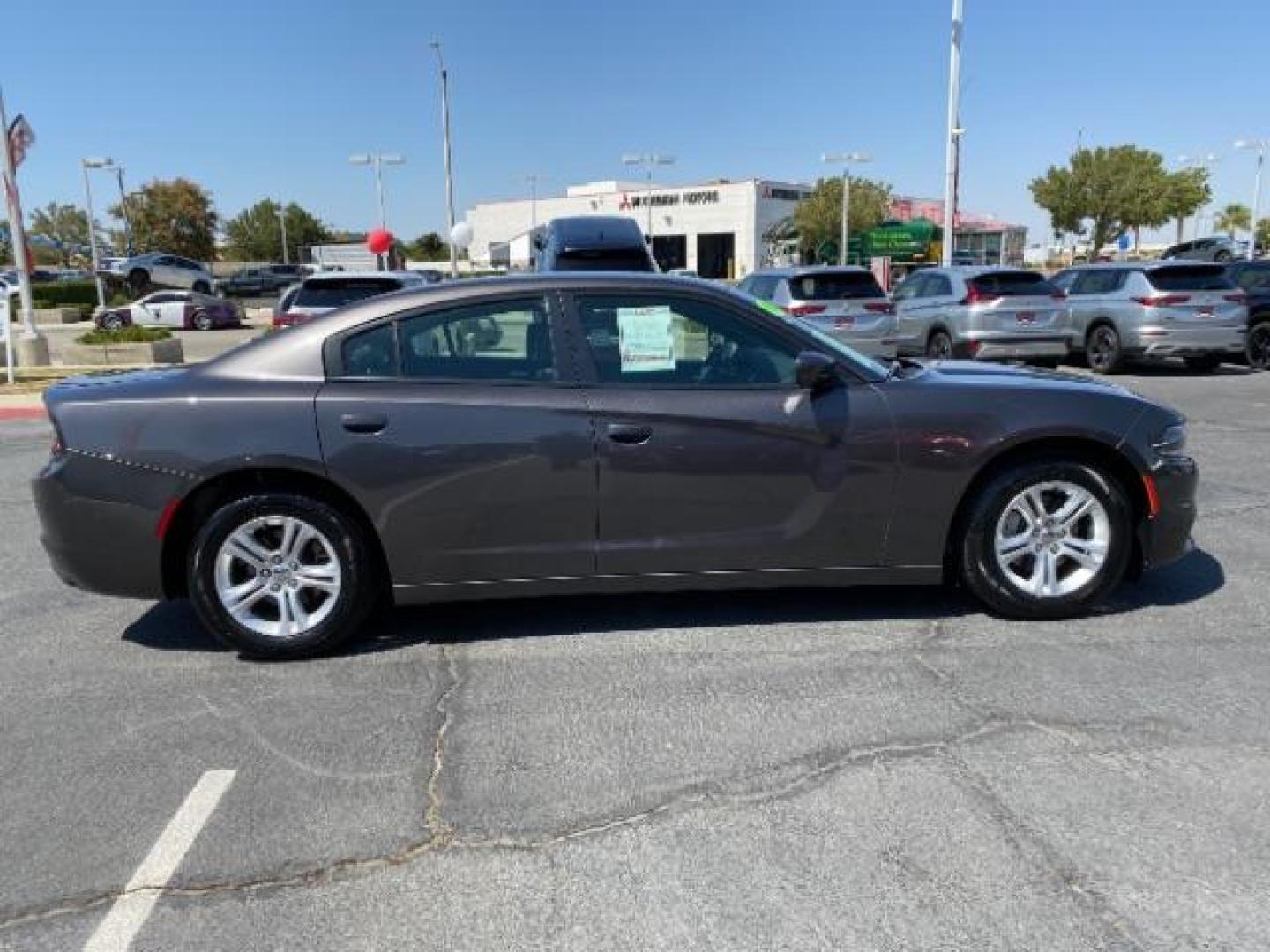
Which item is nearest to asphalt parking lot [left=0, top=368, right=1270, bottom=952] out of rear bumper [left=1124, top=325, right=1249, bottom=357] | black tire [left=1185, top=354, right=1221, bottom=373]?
rear bumper [left=1124, top=325, right=1249, bottom=357]

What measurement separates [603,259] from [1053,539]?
36.5 feet

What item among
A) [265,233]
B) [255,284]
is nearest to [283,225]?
[265,233]

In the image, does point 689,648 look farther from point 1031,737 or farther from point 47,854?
point 47,854

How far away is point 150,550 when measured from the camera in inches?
160

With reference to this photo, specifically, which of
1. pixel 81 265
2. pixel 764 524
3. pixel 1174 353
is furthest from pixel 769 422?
pixel 81 265

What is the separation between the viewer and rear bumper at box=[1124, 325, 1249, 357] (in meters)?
13.8

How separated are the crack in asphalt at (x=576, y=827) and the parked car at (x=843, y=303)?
10.6 metres

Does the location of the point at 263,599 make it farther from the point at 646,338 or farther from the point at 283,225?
the point at 283,225

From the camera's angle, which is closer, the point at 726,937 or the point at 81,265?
the point at 726,937

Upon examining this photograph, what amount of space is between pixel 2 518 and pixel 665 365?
5276 mm

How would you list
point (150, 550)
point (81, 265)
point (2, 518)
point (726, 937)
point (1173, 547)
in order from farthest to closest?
point (81, 265) → point (2, 518) → point (1173, 547) → point (150, 550) → point (726, 937)

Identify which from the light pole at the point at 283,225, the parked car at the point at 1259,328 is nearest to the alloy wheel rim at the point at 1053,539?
the parked car at the point at 1259,328

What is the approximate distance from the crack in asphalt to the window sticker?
159 cm

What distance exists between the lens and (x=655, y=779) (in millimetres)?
3135
